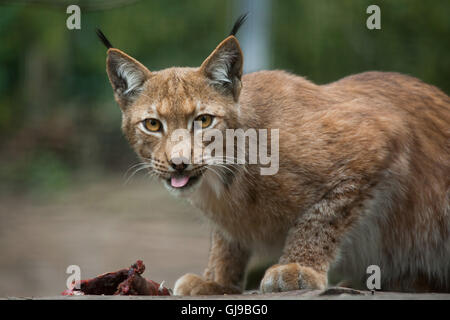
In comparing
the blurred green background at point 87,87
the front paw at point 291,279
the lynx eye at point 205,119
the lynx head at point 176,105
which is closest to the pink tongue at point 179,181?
the lynx head at point 176,105

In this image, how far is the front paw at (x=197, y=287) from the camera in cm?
446

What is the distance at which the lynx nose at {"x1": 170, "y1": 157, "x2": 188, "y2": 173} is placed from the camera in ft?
12.2

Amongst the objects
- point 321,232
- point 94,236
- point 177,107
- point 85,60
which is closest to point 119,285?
point 177,107

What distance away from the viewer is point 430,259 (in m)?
4.46

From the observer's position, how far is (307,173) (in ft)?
13.9

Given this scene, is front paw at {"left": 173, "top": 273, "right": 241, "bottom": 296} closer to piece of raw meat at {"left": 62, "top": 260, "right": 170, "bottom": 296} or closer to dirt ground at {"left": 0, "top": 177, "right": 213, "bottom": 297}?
piece of raw meat at {"left": 62, "top": 260, "right": 170, "bottom": 296}

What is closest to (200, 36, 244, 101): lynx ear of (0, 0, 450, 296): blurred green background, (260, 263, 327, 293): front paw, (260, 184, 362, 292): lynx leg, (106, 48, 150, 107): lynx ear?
(106, 48, 150, 107): lynx ear

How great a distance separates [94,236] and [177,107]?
21.2 ft

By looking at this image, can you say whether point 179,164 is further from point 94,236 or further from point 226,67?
point 94,236

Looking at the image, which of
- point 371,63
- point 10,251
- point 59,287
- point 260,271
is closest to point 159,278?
point 59,287

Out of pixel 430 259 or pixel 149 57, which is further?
pixel 149 57

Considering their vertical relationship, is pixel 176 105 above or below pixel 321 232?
above
